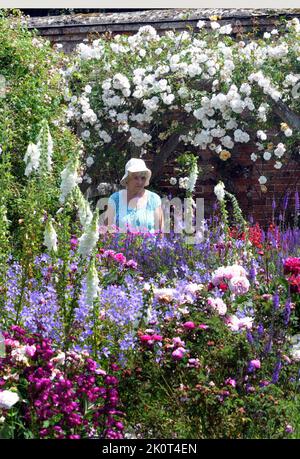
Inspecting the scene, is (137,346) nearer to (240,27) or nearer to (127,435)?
(127,435)

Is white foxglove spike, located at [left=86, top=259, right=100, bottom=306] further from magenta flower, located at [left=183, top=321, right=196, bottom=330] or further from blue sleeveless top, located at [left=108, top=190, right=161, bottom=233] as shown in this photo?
blue sleeveless top, located at [left=108, top=190, right=161, bottom=233]

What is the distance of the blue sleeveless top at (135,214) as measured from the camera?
7.08 m

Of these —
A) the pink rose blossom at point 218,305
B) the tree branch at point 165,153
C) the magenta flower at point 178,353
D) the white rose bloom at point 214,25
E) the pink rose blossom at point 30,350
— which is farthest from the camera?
the tree branch at point 165,153

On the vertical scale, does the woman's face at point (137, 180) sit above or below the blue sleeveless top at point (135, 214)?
above

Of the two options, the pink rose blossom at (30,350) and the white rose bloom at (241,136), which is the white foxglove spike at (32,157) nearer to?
the pink rose blossom at (30,350)

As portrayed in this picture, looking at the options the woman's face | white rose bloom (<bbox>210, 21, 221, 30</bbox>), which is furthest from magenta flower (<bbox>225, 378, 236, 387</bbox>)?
white rose bloom (<bbox>210, 21, 221, 30</bbox>)

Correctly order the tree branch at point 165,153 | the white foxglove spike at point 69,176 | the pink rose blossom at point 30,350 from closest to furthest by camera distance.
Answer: the pink rose blossom at point 30,350
the white foxglove spike at point 69,176
the tree branch at point 165,153

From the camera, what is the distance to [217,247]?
571cm

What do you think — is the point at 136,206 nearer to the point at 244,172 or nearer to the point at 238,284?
the point at 244,172

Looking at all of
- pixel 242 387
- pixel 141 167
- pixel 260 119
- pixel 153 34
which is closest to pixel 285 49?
pixel 260 119

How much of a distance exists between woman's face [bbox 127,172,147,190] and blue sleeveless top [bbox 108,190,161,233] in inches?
3.9

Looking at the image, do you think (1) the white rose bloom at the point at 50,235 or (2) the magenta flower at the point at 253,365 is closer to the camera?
(2) the magenta flower at the point at 253,365

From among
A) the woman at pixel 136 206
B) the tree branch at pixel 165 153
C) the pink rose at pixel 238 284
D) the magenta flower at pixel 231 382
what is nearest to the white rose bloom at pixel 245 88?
the tree branch at pixel 165 153

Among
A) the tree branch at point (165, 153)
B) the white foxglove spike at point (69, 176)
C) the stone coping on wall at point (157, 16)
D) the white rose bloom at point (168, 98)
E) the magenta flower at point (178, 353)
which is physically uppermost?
the stone coping on wall at point (157, 16)
